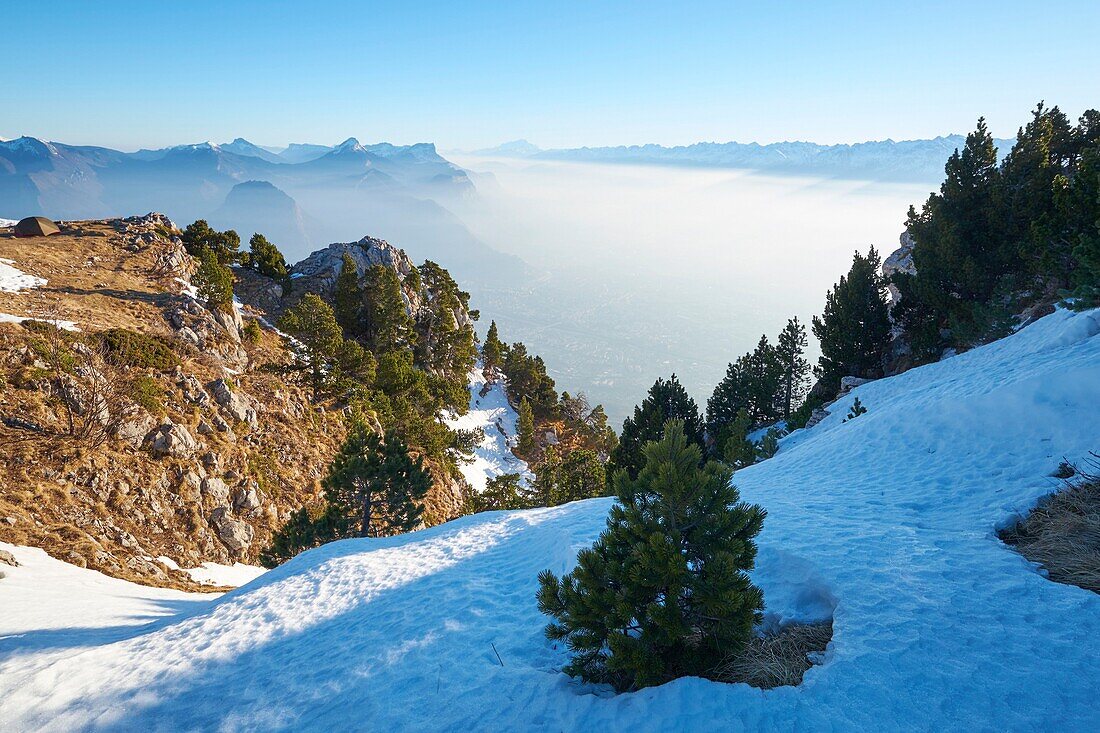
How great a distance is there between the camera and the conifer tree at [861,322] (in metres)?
30.9

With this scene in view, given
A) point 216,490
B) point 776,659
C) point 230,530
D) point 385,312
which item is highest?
A: point 385,312

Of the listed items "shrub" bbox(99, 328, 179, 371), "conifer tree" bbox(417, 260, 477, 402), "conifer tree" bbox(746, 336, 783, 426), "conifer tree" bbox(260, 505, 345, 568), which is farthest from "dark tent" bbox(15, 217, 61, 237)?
"conifer tree" bbox(746, 336, 783, 426)

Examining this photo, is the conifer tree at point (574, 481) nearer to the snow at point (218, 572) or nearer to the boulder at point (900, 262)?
the snow at point (218, 572)

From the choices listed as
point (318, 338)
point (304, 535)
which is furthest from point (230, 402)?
point (304, 535)

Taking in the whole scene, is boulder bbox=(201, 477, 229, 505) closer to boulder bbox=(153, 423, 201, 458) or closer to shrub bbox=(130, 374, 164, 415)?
boulder bbox=(153, 423, 201, 458)

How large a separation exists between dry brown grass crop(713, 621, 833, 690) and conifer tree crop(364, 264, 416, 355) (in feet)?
150

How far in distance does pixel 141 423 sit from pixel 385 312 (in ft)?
89.0

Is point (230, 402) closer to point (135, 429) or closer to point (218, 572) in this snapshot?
point (135, 429)

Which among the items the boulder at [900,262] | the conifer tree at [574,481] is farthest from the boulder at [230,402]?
the boulder at [900,262]

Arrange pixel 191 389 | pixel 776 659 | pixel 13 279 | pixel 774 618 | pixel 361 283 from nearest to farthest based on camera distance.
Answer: pixel 776 659
pixel 774 618
pixel 191 389
pixel 13 279
pixel 361 283

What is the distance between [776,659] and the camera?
5.46 metres

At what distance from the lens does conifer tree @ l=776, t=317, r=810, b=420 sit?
39844 millimetres

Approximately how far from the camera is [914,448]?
12305 millimetres

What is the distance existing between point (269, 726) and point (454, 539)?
8230 millimetres
